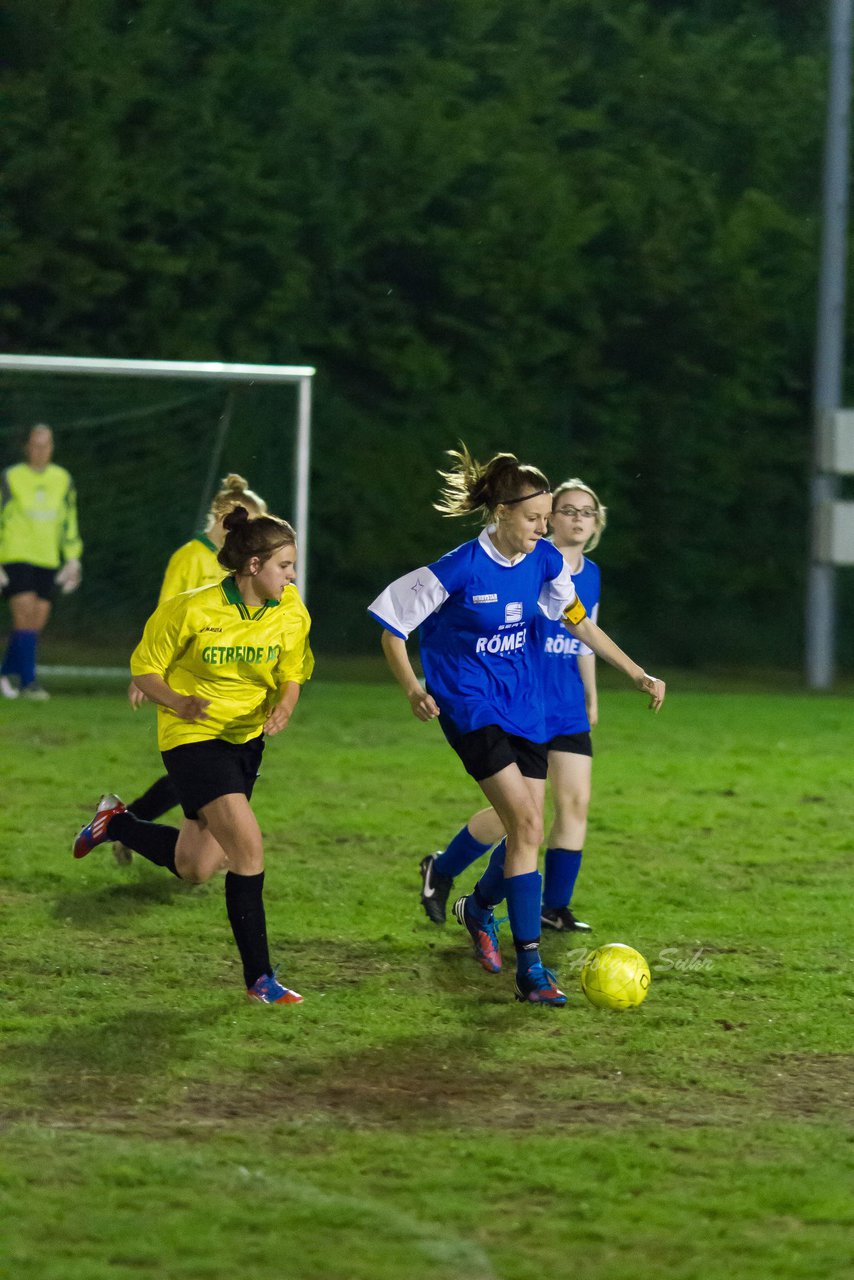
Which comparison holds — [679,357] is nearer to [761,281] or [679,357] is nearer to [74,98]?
[761,281]

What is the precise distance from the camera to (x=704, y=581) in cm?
1862

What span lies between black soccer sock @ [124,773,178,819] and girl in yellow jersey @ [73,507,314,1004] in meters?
1.52

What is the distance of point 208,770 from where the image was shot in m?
5.77

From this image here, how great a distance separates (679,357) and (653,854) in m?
11.0

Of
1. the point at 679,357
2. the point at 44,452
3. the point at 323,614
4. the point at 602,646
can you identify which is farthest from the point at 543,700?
the point at 679,357

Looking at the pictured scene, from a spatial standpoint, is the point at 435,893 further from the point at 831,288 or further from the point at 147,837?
the point at 831,288

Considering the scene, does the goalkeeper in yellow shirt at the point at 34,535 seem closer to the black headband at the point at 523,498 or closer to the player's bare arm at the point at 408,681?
the player's bare arm at the point at 408,681

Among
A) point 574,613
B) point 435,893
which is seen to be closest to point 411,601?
point 574,613

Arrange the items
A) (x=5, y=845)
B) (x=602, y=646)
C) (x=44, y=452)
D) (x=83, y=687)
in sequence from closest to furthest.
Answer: (x=602, y=646)
(x=5, y=845)
(x=44, y=452)
(x=83, y=687)

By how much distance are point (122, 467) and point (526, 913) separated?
11301 millimetres

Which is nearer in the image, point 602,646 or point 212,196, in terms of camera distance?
point 602,646

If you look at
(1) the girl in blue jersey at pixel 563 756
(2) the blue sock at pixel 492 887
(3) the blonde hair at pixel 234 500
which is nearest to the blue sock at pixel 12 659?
(3) the blonde hair at pixel 234 500

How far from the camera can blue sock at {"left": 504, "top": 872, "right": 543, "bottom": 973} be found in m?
5.88

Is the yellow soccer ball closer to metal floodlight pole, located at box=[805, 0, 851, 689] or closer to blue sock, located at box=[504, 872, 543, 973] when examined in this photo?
blue sock, located at box=[504, 872, 543, 973]
